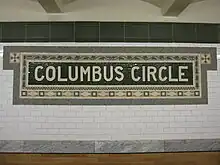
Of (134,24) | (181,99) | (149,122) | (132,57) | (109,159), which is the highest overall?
(134,24)

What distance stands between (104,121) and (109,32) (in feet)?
3.47

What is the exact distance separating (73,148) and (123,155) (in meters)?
0.58

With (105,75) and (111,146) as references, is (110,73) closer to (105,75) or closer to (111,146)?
(105,75)

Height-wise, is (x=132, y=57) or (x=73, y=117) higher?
(x=132, y=57)

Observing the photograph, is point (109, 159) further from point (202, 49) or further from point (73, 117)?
point (202, 49)

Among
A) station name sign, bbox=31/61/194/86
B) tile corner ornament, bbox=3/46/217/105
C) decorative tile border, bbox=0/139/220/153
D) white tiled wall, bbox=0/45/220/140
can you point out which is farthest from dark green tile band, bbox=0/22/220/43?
decorative tile border, bbox=0/139/220/153

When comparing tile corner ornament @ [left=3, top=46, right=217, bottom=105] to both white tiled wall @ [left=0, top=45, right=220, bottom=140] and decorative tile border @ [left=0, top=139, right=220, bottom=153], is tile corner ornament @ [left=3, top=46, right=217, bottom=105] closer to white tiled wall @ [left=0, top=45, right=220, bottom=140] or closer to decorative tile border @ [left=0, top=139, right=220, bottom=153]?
white tiled wall @ [left=0, top=45, right=220, bottom=140]

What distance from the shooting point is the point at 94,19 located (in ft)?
13.4

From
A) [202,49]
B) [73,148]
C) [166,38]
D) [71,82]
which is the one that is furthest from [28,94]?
[202,49]

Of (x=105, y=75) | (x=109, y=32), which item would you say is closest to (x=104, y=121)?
(x=105, y=75)

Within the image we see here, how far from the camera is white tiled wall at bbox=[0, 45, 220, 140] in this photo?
3.93 m

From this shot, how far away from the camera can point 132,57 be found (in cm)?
404

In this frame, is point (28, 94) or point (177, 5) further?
point (28, 94)

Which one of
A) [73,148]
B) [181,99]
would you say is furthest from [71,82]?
[181,99]
